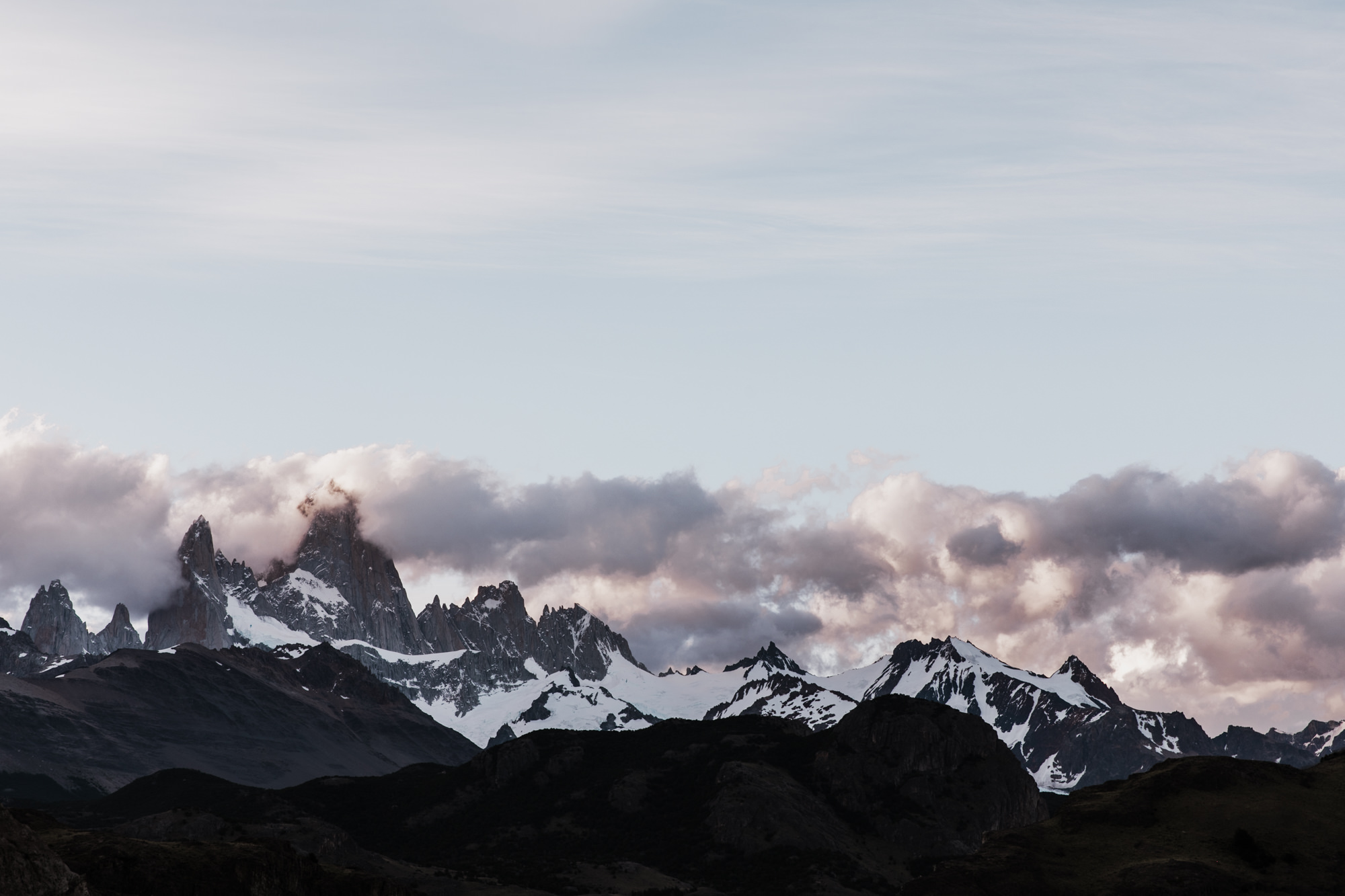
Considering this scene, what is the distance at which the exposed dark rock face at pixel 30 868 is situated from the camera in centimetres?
16200

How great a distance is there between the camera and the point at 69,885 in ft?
559

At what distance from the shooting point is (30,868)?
165000mm

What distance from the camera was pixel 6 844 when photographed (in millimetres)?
163750

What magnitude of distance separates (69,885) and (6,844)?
1022 cm

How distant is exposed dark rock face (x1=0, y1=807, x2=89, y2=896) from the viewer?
162000mm
